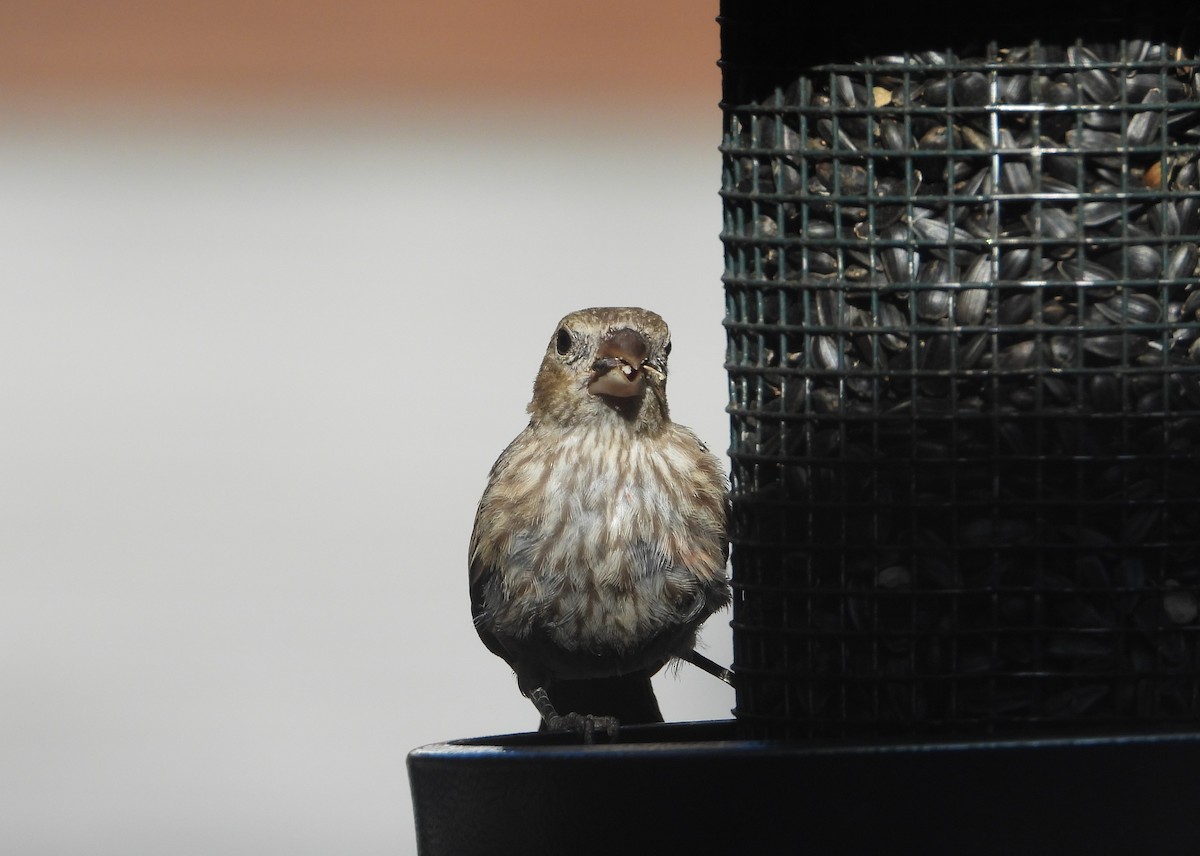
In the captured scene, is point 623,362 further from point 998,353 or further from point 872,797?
point 872,797

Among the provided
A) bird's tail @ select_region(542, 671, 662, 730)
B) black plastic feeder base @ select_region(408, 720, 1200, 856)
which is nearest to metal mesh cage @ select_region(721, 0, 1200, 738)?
black plastic feeder base @ select_region(408, 720, 1200, 856)

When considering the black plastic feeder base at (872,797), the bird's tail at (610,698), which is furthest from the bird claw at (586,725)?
the black plastic feeder base at (872,797)

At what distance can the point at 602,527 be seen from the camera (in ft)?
17.4

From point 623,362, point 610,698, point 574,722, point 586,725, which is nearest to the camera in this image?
point 586,725

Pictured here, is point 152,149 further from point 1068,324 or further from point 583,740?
point 1068,324

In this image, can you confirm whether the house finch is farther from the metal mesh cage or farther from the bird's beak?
the metal mesh cage

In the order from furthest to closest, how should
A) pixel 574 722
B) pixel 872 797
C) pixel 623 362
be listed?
pixel 623 362, pixel 574 722, pixel 872 797

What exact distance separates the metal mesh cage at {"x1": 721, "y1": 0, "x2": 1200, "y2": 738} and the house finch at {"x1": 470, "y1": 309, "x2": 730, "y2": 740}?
4.64ft

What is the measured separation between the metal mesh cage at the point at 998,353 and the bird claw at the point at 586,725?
630 millimetres

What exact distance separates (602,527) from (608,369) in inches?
17.0

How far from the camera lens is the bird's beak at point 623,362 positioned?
207 inches

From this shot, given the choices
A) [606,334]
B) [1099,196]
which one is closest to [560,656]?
[606,334]

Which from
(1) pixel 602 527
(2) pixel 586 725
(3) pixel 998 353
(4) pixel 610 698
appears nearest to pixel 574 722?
(2) pixel 586 725

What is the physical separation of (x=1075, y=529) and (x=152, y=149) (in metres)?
7.71
